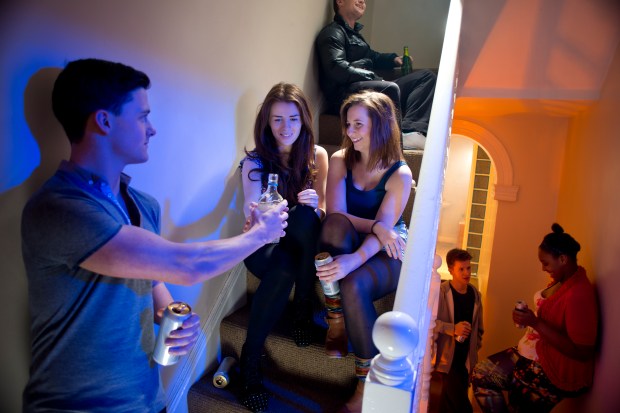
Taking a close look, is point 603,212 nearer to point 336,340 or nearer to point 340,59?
point 340,59

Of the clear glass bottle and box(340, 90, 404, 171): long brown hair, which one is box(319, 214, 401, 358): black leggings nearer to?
the clear glass bottle

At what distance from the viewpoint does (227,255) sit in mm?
997

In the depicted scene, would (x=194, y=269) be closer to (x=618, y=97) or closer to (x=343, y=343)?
(x=343, y=343)

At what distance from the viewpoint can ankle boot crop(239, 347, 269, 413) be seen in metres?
1.59

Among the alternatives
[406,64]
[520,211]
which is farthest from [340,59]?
[520,211]

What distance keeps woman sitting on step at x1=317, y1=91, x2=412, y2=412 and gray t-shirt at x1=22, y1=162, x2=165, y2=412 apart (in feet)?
2.43

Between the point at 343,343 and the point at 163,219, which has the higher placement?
the point at 163,219

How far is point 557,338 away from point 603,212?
37.2 inches

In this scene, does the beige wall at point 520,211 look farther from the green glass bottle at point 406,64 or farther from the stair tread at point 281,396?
the stair tread at point 281,396

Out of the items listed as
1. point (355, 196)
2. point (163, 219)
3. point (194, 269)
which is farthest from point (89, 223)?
point (355, 196)

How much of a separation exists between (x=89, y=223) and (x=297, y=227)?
98 centimetres

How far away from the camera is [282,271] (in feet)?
5.44

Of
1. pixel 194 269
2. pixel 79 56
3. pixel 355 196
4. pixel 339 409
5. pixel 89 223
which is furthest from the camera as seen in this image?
pixel 355 196

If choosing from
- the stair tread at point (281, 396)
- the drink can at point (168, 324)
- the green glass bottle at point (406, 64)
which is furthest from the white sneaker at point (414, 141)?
the drink can at point (168, 324)
